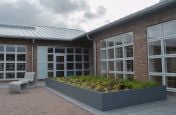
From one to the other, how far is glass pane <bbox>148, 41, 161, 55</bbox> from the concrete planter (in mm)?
2208

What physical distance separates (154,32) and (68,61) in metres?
9.94

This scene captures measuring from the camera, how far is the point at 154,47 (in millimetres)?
9453

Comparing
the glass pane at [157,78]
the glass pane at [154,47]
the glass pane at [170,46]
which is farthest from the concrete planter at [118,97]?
the glass pane at [154,47]

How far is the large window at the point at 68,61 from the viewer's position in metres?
17.3

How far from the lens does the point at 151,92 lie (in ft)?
24.2

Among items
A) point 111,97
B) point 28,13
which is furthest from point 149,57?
point 28,13

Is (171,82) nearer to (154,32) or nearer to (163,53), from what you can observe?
(163,53)

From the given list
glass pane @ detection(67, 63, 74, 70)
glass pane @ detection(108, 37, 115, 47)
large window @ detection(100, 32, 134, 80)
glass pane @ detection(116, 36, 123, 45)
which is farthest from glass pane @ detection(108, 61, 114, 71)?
glass pane @ detection(67, 63, 74, 70)

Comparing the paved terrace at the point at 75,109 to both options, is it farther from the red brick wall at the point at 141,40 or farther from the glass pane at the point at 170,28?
the glass pane at the point at 170,28

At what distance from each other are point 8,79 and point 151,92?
39.8 ft

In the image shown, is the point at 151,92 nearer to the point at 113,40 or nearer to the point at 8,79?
the point at 113,40

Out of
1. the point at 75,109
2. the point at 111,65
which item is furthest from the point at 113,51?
the point at 75,109

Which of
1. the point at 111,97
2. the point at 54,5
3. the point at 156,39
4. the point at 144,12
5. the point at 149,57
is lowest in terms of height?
the point at 111,97

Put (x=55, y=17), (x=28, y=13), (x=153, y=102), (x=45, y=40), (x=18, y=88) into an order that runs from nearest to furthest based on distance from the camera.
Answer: (x=153, y=102) → (x=18, y=88) → (x=45, y=40) → (x=28, y=13) → (x=55, y=17)
